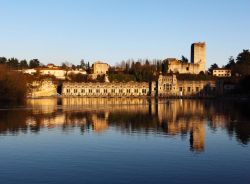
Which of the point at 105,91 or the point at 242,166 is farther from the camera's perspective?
the point at 105,91

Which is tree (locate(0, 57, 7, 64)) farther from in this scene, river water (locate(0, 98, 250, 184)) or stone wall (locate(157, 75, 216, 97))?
river water (locate(0, 98, 250, 184))

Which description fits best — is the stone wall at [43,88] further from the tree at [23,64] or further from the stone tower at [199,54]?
the stone tower at [199,54]

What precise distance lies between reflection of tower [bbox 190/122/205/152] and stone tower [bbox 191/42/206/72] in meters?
83.6

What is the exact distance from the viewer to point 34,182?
13.4 metres

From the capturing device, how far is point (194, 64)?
113 meters

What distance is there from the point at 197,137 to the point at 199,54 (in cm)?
9126

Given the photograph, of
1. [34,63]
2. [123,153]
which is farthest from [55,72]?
[123,153]

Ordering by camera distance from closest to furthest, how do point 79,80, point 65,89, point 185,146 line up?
point 185,146
point 65,89
point 79,80

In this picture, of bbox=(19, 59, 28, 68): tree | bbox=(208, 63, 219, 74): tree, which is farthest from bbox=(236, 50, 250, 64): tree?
bbox=(19, 59, 28, 68): tree

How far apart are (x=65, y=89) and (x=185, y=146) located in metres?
83.5

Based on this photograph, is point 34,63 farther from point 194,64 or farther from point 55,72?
point 194,64

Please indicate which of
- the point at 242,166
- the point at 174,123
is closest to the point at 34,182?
the point at 242,166

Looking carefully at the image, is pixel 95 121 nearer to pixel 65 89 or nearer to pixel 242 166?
pixel 242 166

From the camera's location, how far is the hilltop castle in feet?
367
